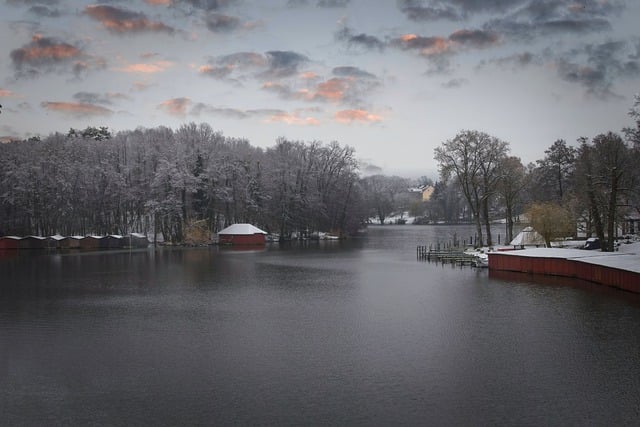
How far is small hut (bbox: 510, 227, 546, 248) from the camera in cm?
5588

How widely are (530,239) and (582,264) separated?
20.0 m

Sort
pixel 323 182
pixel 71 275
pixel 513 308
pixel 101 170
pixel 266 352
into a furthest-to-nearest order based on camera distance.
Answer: pixel 323 182 → pixel 101 170 → pixel 71 275 → pixel 513 308 → pixel 266 352

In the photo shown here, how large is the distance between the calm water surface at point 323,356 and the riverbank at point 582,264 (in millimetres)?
1241

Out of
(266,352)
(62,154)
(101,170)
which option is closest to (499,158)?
(266,352)

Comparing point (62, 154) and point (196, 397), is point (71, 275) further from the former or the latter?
point (62, 154)

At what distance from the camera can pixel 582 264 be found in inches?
1471

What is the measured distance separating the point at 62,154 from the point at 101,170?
823cm

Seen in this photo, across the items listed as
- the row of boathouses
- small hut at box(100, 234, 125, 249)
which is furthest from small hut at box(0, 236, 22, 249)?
small hut at box(100, 234, 125, 249)

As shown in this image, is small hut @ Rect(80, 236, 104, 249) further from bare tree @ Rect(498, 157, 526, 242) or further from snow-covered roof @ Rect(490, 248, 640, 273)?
snow-covered roof @ Rect(490, 248, 640, 273)

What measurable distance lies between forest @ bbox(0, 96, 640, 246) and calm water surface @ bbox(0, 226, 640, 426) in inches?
1366

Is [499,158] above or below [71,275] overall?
above

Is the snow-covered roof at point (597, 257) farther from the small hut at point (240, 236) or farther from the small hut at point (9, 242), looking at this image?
the small hut at point (9, 242)

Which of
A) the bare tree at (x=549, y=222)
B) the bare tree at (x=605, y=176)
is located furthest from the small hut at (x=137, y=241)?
the bare tree at (x=605, y=176)

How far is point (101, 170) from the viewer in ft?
305
